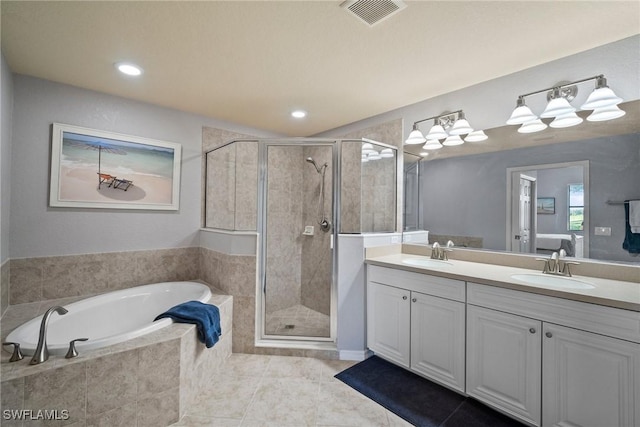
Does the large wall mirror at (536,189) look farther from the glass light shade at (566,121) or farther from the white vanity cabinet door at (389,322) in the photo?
the white vanity cabinet door at (389,322)

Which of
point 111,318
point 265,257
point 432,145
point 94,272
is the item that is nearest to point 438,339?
point 265,257

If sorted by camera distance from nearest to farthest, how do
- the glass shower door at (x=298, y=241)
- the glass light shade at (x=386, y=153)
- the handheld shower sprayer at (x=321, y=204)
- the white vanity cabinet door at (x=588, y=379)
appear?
the white vanity cabinet door at (x=588, y=379) → the glass shower door at (x=298, y=241) → the glass light shade at (x=386, y=153) → the handheld shower sprayer at (x=321, y=204)

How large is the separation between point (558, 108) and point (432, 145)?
95 centimetres

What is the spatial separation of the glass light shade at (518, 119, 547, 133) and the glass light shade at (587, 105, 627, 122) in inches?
10.2

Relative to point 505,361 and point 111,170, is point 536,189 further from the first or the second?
point 111,170

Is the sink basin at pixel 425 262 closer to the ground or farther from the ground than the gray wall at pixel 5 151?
closer to the ground

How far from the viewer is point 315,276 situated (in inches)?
124

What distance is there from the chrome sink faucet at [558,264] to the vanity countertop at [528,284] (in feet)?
0.19

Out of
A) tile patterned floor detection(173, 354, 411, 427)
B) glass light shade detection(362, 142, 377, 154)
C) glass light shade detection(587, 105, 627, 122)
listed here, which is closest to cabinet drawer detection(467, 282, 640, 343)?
tile patterned floor detection(173, 354, 411, 427)

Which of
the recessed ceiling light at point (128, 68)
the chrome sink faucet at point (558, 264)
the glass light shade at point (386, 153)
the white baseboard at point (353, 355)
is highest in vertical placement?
the recessed ceiling light at point (128, 68)

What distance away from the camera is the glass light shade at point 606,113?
67.9 inches

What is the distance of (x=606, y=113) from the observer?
175cm

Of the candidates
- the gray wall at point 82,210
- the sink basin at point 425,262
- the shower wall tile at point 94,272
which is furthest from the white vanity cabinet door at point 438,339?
the gray wall at point 82,210

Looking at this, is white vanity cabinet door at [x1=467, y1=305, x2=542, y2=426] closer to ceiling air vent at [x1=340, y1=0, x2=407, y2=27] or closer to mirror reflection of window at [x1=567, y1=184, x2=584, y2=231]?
mirror reflection of window at [x1=567, y1=184, x2=584, y2=231]
